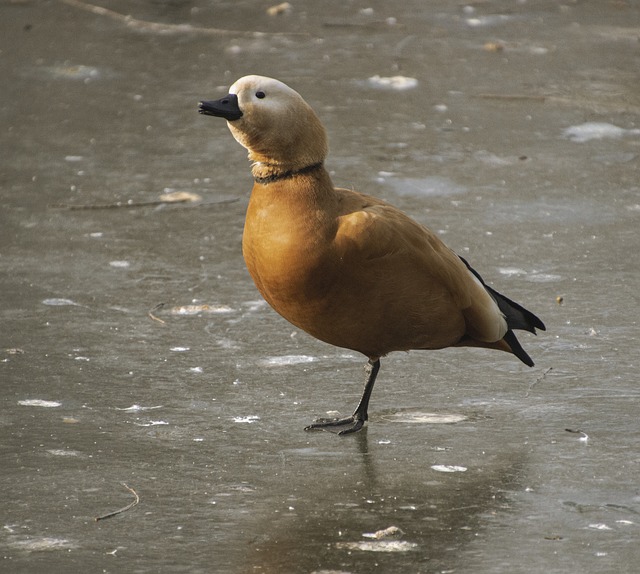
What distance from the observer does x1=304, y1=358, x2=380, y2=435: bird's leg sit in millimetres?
4051

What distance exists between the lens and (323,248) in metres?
3.78

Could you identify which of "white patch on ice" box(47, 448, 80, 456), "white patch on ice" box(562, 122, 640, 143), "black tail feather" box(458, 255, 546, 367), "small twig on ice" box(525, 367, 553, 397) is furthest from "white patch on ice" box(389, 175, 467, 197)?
"white patch on ice" box(47, 448, 80, 456)

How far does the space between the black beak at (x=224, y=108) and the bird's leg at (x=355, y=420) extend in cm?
97

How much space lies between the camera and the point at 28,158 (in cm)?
726

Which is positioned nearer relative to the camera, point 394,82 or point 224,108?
point 224,108

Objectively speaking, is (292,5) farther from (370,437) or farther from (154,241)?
(370,437)

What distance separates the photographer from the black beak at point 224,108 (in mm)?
3746

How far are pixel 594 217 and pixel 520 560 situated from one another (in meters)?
3.33

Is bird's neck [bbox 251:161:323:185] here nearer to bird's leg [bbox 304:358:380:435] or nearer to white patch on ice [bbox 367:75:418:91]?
bird's leg [bbox 304:358:380:435]

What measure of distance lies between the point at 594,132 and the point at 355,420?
400 centimetres

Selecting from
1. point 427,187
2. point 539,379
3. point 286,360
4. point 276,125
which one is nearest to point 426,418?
point 539,379

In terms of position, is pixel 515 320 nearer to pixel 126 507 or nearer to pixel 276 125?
pixel 276 125

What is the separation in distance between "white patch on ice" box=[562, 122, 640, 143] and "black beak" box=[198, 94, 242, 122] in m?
4.01

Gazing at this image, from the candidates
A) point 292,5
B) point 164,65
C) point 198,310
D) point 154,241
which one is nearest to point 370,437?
point 198,310
